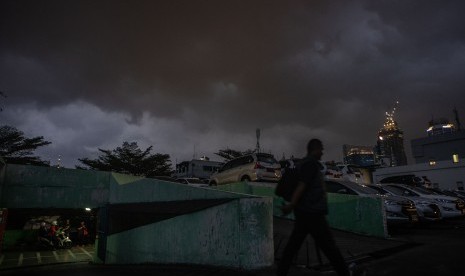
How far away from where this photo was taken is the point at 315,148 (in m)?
4.50

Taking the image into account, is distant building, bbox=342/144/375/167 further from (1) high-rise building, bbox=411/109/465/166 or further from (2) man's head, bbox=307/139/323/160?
(2) man's head, bbox=307/139/323/160

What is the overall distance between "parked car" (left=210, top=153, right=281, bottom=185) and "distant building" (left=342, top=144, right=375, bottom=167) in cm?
4917

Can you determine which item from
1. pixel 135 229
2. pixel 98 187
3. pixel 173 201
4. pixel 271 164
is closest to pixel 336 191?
pixel 271 164

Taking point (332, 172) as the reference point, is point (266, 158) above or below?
above

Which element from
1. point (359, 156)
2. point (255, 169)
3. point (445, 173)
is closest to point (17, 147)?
point (255, 169)

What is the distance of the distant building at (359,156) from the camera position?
7844 centimetres

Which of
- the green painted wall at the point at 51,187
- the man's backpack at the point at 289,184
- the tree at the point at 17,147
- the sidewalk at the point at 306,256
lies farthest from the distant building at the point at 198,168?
the man's backpack at the point at 289,184

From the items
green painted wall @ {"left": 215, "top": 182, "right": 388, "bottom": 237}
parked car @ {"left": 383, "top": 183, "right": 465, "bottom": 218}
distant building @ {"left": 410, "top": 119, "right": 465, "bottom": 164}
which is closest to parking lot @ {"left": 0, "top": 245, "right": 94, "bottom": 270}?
green painted wall @ {"left": 215, "top": 182, "right": 388, "bottom": 237}

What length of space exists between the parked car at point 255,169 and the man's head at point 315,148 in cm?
931

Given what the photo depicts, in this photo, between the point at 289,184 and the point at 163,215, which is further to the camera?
the point at 163,215

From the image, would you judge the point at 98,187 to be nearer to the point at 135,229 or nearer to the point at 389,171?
the point at 135,229

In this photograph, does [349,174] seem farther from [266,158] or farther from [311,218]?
[311,218]

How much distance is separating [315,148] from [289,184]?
624 millimetres

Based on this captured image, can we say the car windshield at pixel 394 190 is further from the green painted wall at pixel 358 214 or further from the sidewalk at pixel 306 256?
the sidewalk at pixel 306 256
